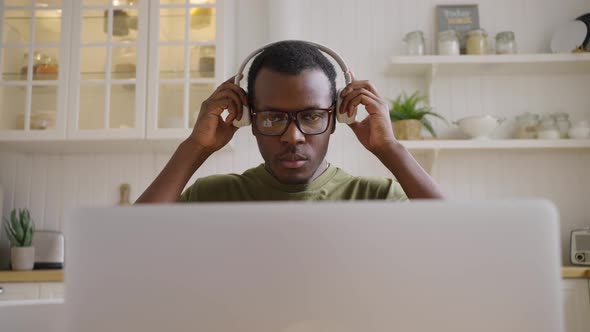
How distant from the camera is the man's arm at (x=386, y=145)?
1109 millimetres

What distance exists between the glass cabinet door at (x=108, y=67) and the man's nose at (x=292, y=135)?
172 centimetres

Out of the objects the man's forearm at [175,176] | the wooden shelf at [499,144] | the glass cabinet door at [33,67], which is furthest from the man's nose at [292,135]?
the glass cabinet door at [33,67]

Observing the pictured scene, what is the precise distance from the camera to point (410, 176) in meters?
1.12

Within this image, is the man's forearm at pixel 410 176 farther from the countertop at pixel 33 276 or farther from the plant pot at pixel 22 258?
the plant pot at pixel 22 258

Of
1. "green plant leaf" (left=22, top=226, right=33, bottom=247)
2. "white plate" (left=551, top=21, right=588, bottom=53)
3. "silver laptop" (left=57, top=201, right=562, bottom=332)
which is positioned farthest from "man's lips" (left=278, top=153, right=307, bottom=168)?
"white plate" (left=551, top=21, right=588, bottom=53)

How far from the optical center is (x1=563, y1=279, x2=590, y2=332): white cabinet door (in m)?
2.31

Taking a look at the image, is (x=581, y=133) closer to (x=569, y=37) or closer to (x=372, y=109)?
(x=569, y=37)

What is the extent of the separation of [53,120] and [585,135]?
102 inches

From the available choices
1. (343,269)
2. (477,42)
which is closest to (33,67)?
(477,42)

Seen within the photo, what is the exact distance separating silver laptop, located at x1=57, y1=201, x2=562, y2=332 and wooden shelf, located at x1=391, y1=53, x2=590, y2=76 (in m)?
2.48

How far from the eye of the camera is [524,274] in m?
0.38

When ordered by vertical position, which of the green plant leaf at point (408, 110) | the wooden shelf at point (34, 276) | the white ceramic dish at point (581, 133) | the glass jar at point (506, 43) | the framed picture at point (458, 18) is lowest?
the wooden shelf at point (34, 276)

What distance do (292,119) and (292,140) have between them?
0.15ft

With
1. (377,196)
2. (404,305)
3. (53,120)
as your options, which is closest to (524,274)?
(404,305)
